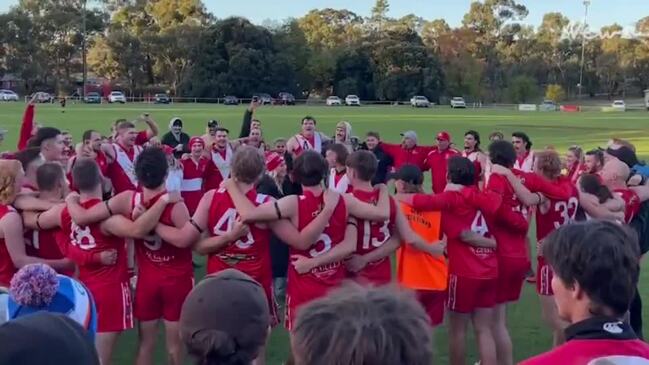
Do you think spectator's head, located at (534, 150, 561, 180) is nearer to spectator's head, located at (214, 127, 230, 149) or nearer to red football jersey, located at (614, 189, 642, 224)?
red football jersey, located at (614, 189, 642, 224)

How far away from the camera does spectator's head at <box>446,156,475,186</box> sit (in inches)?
244

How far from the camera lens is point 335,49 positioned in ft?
314

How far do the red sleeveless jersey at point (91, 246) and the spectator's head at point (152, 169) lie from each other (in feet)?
1.24

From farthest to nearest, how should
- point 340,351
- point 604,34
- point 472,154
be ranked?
point 604,34, point 472,154, point 340,351

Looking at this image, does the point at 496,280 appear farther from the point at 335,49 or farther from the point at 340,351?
the point at 335,49

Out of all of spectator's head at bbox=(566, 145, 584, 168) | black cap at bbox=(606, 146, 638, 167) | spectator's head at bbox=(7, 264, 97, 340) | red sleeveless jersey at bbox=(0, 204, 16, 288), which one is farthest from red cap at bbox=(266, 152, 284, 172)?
spectator's head at bbox=(7, 264, 97, 340)

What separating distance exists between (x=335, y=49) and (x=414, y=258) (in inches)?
3572

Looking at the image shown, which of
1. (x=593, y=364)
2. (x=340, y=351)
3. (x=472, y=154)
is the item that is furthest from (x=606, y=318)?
(x=472, y=154)

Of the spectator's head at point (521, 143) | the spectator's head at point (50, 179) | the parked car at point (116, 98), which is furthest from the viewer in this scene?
the parked car at point (116, 98)

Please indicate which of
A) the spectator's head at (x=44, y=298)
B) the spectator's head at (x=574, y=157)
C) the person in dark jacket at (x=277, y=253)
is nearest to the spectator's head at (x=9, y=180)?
the spectator's head at (x=44, y=298)

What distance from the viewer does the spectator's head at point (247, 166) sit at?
550cm

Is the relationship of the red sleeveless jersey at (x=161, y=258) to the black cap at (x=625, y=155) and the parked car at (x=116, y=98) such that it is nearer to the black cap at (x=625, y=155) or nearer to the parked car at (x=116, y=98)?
the black cap at (x=625, y=155)

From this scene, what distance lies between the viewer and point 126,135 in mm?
10750

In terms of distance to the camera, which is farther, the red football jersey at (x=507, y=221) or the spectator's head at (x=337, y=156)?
the spectator's head at (x=337, y=156)
